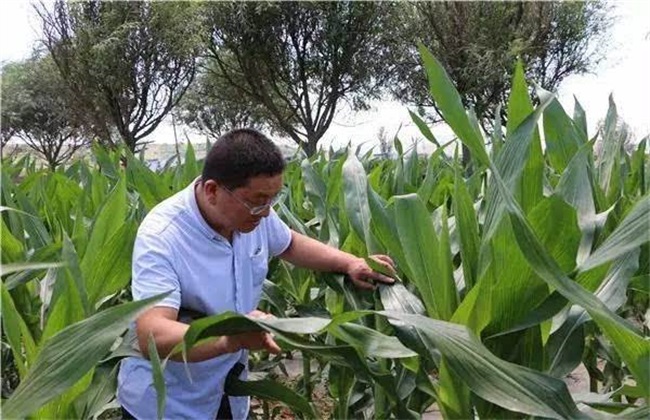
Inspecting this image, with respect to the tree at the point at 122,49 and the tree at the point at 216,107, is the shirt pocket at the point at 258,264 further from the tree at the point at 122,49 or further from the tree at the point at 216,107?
the tree at the point at 216,107

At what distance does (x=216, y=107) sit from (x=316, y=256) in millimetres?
26638

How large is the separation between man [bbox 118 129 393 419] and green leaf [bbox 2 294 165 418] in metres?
0.58

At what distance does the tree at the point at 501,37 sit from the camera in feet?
48.5

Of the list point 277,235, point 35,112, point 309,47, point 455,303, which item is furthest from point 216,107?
point 455,303

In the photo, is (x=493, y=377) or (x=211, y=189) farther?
(x=211, y=189)

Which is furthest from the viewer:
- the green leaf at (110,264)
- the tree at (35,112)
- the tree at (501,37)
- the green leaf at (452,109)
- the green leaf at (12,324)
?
the tree at (35,112)

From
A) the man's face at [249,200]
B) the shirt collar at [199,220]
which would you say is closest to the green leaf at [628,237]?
the man's face at [249,200]

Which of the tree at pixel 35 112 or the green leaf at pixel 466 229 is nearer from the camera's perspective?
the green leaf at pixel 466 229

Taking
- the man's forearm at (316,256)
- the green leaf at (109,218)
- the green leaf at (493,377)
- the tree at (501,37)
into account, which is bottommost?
the green leaf at (493,377)

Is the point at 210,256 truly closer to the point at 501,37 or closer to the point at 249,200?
the point at 249,200

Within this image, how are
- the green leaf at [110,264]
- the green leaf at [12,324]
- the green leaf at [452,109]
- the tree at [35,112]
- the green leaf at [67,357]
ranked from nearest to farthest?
the green leaf at [67,357] < the green leaf at [452,109] < the green leaf at [12,324] < the green leaf at [110,264] < the tree at [35,112]

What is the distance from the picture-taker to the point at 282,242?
1.78m

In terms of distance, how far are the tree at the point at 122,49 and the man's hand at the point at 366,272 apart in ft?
49.1

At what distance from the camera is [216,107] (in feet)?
90.8
